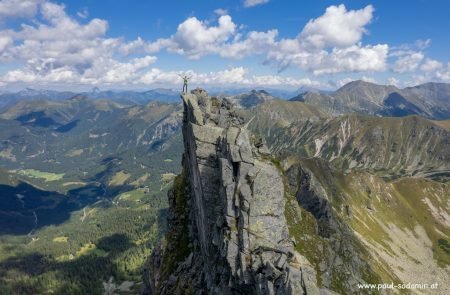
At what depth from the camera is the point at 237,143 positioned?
60.1m

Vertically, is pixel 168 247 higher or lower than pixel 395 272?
higher

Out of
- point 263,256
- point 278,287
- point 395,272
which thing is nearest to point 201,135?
point 263,256

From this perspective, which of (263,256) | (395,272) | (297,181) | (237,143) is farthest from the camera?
(395,272)

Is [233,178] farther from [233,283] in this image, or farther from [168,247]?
[168,247]

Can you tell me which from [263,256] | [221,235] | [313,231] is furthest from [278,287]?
[313,231]

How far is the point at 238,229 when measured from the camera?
52.7 m

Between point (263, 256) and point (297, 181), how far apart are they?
124 metres

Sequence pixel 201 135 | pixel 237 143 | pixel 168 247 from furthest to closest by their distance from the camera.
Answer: pixel 168 247
pixel 201 135
pixel 237 143

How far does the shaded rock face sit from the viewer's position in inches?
1769

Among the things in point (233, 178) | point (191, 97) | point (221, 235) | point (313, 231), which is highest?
point (191, 97)

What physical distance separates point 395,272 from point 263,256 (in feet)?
537

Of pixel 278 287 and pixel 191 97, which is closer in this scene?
pixel 278 287

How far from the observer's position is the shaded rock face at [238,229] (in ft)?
147

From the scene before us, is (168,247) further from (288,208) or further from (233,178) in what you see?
(233,178)
